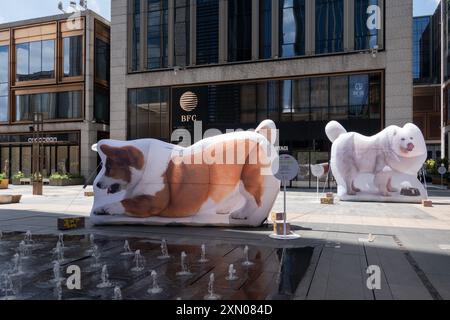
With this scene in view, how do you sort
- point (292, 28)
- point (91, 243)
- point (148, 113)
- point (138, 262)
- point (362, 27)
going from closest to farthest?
1. point (138, 262)
2. point (91, 243)
3. point (362, 27)
4. point (292, 28)
5. point (148, 113)

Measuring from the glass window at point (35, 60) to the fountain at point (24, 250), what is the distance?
109 ft

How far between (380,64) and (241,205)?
21.2m

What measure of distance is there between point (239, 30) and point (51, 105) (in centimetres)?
2002

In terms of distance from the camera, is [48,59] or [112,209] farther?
[48,59]

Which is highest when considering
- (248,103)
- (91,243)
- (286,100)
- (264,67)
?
(264,67)

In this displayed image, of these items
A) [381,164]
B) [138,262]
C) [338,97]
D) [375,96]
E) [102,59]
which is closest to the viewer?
[138,262]

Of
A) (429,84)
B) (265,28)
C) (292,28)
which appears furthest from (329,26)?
(429,84)

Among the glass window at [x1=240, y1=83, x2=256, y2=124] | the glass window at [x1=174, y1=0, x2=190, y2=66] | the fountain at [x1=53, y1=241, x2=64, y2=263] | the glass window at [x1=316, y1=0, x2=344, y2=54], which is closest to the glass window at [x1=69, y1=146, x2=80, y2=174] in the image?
the glass window at [x1=174, y1=0, x2=190, y2=66]

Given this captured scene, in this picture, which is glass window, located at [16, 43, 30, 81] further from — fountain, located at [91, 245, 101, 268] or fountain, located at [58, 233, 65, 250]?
fountain, located at [91, 245, 101, 268]

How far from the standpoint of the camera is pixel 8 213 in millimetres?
15219

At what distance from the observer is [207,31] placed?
32281 mm

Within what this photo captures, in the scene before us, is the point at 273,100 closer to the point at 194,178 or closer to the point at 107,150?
the point at 194,178

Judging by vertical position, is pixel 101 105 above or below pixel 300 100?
above

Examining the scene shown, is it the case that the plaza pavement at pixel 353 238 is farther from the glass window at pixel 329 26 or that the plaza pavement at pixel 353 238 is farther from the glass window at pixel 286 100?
the glass window at pixel 329 26
